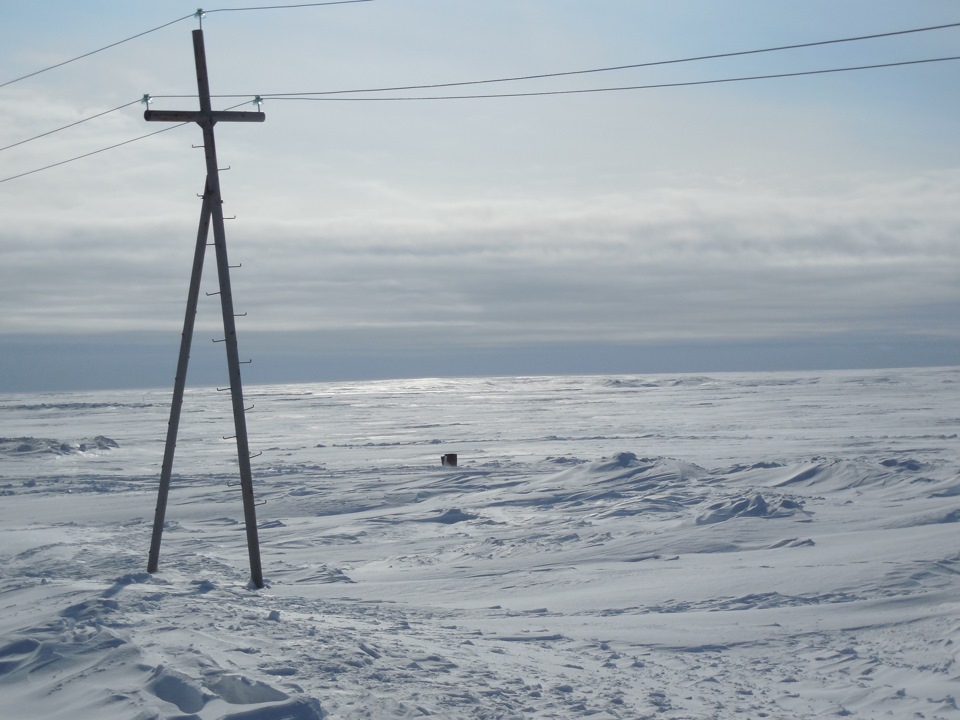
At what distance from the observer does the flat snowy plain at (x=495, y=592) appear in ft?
18.8

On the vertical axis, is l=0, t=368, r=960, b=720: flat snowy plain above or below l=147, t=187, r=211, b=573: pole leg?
below

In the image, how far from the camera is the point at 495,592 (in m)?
9.62

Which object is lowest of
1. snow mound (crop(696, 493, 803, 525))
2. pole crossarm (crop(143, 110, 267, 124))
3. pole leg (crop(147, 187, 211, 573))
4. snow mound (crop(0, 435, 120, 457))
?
snow mound (crop(696, 493, 803, 525))

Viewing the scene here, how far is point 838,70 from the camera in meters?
11.5

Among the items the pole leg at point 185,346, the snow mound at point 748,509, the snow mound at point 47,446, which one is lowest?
the snow mound at point 748,509

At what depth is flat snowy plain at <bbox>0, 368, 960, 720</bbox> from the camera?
574 centimetres

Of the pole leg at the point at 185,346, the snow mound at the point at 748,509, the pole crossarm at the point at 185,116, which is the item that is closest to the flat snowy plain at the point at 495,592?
the snow mound at the point at 748,509

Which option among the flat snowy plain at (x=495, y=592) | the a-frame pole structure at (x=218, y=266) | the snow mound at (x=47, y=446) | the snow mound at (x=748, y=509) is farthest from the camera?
the snow mound at (x=47, y=446)

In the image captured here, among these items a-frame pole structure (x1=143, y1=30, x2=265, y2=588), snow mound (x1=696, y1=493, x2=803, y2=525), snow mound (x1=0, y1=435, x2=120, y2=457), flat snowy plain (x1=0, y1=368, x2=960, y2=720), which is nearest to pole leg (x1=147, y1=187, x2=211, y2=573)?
a-frame pole structure (x1=143, y1=30, x2=265, y2=588)

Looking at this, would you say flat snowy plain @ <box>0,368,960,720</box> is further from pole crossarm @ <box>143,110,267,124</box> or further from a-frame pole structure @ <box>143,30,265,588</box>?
pole crossarm @ <box>143,110,267,124</box>

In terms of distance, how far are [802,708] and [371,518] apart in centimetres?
1051

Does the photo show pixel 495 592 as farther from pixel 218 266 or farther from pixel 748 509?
pixel 748 509

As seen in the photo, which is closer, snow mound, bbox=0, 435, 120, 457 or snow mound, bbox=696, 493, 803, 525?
snow mound, bbox=696, 493, 803, 525

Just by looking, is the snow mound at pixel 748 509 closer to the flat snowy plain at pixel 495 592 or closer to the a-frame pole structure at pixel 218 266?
the flat snowy plain at pixel 495 592
